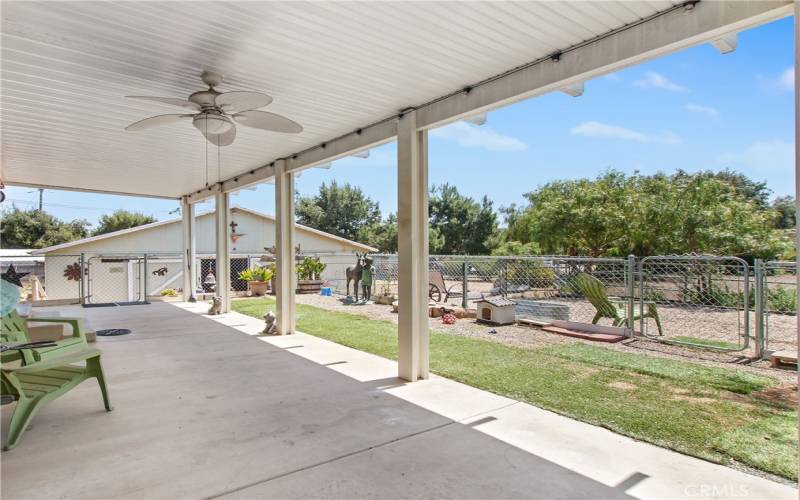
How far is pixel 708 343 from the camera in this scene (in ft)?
18.4

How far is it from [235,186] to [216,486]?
22.8 ft

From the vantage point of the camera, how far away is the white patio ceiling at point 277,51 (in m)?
2.49

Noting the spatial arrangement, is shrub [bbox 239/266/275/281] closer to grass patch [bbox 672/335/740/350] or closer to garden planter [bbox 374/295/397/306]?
garden planter [bbox 374/295/397/306]

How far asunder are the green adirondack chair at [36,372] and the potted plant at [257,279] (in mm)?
8526

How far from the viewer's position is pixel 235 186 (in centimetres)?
839

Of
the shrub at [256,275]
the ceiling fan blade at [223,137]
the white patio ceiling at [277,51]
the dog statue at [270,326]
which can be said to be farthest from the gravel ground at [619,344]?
the shrub at [256,275]

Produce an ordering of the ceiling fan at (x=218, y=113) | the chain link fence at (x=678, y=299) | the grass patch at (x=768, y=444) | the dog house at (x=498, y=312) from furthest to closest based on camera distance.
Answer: the dog house at (x=498, y=312) → the chain link fence at (x=678, y=299) → the ceiling fan at (x=218, y=113) → the grass patch at (x=768, y=444)

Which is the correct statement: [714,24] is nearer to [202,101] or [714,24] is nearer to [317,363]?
[202,101]

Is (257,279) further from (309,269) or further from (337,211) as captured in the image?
(337,211)

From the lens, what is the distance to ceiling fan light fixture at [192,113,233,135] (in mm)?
3420

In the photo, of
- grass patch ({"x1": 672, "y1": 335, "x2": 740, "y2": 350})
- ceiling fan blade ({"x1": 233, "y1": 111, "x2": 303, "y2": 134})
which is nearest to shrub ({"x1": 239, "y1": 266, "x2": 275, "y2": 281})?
ceiling fan blade ({"x1": 233, "y1": 111, "x2": 303, "y2": 134})

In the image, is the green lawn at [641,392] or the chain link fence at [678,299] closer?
the green lawn at [641,392]

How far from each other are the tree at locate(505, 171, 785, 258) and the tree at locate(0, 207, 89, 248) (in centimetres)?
2939

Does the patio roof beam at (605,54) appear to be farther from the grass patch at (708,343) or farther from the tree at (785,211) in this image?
the tree at (785,211)
